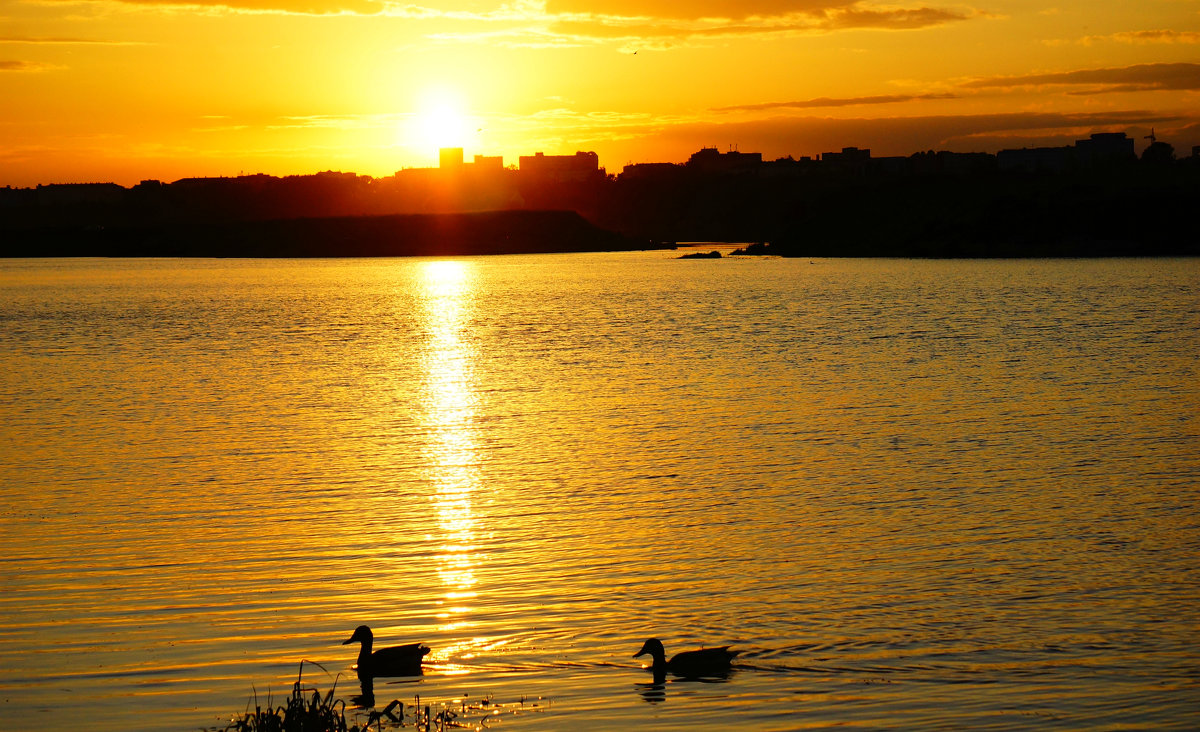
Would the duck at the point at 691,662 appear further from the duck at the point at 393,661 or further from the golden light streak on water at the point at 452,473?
the duck at the point at 393,661

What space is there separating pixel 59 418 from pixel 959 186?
583 feet

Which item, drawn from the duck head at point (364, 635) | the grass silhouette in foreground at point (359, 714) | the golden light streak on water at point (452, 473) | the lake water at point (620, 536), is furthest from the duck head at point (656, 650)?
the duck head at point (364, 635)

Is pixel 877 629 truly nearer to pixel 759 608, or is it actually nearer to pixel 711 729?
pixel 759 608

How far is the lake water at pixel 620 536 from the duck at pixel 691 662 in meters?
0.16

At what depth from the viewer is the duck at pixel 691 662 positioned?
38.4 feet

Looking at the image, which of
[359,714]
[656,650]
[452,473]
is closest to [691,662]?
[656,650]

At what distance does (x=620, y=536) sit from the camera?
58.2 feet

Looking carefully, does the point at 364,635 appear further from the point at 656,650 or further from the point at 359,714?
the point at 656,650

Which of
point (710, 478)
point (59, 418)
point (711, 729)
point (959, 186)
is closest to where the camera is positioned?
point (711, 729)

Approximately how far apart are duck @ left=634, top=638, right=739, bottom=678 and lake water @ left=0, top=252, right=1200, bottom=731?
161 millimetres

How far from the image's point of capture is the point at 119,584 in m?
15.3

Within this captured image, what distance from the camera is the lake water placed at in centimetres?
1155

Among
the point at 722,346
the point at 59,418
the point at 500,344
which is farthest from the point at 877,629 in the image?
the point at 500,344

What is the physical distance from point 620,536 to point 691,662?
20.0 feet
